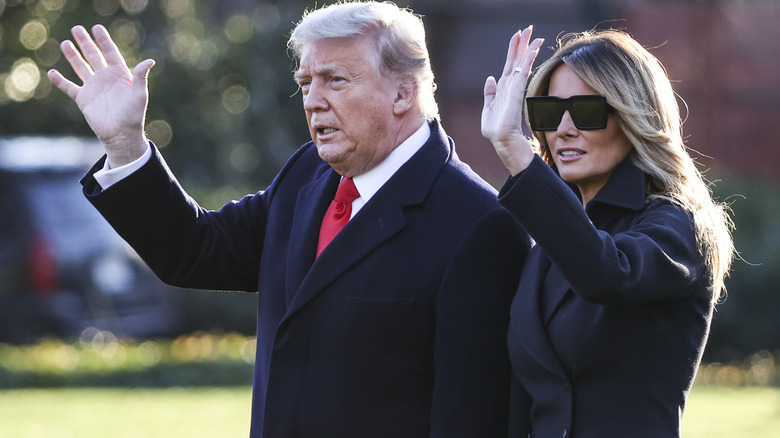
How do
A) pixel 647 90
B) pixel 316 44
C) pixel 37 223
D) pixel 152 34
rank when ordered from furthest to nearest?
pixel 152 34, pixel 37 223, pixel 316 44, pixel 647 90

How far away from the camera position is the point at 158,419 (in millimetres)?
8211

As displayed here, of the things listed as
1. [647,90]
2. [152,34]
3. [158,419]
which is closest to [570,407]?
[647,90]

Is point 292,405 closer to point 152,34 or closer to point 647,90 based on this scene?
point 647,90

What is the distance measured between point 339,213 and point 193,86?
13114 mm

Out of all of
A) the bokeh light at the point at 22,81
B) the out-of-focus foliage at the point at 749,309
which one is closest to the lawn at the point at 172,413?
the out-of-focus foliage at the point at 749,309

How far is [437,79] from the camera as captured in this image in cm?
1916

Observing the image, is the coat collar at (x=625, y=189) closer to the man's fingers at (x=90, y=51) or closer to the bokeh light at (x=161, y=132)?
the man's fingers at (x=90, y=51)

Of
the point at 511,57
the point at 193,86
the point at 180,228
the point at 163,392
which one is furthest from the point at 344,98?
the point at 193,86

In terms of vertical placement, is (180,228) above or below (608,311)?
above

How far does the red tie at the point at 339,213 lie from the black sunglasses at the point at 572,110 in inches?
23.7

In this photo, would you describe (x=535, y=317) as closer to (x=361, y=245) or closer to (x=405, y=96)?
(x=361, y=245)

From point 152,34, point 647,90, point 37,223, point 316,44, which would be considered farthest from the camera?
point 152,34

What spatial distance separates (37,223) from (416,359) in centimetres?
1080

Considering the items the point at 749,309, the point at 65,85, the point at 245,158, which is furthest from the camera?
the point at 245,158
